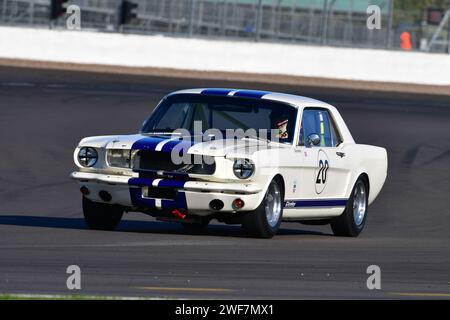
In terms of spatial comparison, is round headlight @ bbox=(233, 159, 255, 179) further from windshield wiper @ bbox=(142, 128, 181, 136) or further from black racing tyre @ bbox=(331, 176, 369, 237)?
black racing tyre @ bbox=(331, 176, 369, 237)

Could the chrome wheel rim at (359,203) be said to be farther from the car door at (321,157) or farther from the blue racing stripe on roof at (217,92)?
the blue racing stripe on roof at (217,92)

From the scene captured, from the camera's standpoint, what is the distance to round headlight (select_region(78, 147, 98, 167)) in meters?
11.3

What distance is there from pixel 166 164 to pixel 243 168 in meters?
0.68

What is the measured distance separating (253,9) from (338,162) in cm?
2524

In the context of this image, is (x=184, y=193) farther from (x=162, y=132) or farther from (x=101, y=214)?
(x=162, y=132)

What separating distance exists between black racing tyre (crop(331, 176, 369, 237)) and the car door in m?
0.26

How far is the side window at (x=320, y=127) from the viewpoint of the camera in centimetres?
1216

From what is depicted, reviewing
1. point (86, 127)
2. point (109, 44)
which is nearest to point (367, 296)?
point (86, 127)

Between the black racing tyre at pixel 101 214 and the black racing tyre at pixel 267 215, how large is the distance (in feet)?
3.95

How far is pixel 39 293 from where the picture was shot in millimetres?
7324

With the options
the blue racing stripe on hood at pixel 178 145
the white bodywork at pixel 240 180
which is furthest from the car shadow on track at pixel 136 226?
the blue racing stripe on hood at pixel 178 145

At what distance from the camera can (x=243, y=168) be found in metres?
10.9

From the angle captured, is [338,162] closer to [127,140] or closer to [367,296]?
[127,140]

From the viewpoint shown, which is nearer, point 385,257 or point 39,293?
point 39,293
